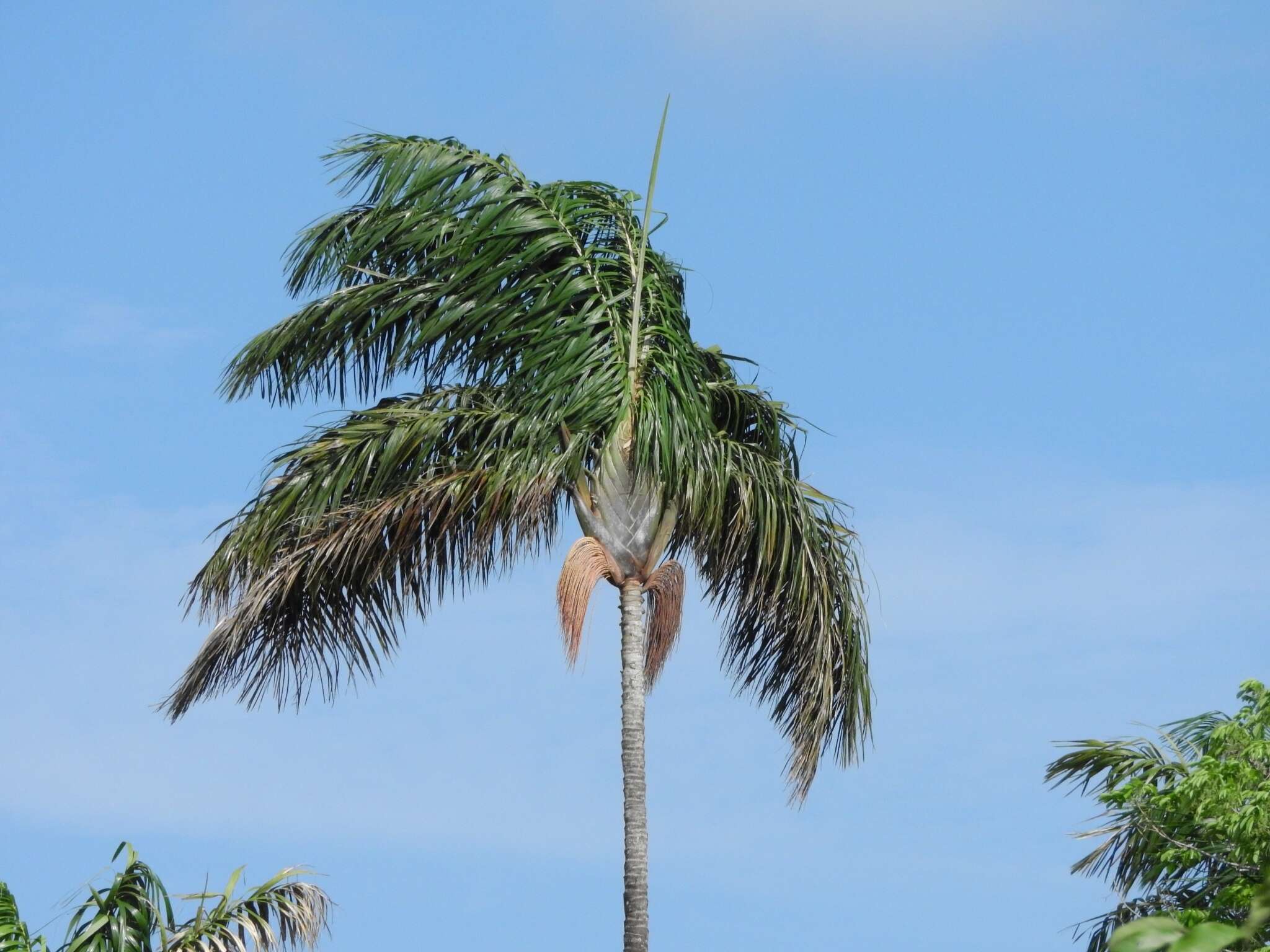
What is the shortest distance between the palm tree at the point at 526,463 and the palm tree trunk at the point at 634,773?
0.02 meters

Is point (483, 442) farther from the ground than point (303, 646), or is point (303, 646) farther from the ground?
point (483, 442)

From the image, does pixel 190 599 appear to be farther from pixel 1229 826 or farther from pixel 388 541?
pixel 1229 826

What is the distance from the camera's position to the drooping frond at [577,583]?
13.0 m

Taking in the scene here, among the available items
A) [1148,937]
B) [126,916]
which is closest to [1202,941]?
[1148,937]

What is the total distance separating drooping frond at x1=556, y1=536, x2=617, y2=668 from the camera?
42.8ft

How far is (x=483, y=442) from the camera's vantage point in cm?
1363

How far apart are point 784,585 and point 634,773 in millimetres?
1992

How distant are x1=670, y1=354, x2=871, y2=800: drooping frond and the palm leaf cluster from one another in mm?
20

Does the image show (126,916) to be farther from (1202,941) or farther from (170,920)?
(1202,941)

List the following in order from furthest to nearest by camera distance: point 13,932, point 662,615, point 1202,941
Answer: point 662,615 → point 13,932 → point 1202,941

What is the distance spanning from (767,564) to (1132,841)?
449cm

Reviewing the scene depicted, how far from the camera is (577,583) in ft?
43.3

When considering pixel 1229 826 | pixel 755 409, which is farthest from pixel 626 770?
pixel 1229 826

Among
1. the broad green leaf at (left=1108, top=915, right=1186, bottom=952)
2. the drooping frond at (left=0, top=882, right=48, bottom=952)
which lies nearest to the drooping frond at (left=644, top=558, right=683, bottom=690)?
the drooping frond at (left=0, top=882, right=48, bottom=952)
